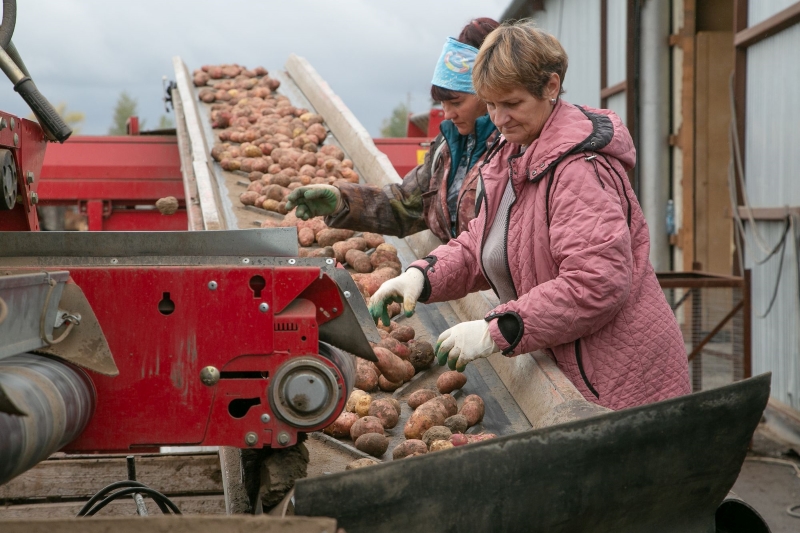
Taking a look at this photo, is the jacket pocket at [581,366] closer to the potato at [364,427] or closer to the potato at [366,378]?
the potato at [364,427]

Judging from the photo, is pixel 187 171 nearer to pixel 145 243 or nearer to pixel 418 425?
pixel 418 425

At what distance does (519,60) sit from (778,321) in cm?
451

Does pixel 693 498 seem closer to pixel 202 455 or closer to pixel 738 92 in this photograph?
pixel 202 455

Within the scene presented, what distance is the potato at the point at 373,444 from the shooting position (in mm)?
2541

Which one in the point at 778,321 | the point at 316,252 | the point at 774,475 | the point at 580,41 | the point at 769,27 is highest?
the point at 580,41

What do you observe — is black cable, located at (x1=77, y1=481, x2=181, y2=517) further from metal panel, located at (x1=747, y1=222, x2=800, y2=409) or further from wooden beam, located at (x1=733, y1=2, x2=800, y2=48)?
wooden beam, located at (x1=733, y1=2, x2=800, y2=48)

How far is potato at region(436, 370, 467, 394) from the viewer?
2982 millimetres

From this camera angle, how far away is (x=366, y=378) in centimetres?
303

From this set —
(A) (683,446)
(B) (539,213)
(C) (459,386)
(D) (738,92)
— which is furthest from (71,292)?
(D) (738,92)

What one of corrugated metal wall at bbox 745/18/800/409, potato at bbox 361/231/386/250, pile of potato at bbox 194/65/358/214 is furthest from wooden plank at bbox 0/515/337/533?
corrugated metal wall at bbox 745/18/800/409

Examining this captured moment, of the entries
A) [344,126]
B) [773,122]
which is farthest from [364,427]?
[773,122]

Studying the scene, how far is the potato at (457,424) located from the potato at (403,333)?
74 centimetres

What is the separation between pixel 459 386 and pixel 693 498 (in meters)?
1.11

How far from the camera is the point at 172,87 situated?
26.0 ft
